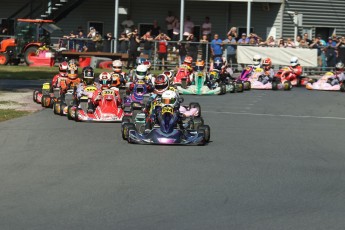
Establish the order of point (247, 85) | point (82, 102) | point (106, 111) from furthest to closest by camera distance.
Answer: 1. point (247, 85)
2. point (82, 102)
3. point (106, 111)

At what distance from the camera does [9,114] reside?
17797mm

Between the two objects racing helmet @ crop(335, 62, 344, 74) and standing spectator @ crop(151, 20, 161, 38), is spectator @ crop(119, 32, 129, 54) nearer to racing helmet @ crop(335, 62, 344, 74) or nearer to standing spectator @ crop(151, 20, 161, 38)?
standing spectator @ crop(151, 20, 161, 38)

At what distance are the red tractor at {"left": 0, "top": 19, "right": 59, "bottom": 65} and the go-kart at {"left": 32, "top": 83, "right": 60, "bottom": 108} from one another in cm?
1417

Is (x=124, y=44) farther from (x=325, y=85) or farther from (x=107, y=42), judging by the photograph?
(x=325, y=85)

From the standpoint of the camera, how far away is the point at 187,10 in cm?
4012

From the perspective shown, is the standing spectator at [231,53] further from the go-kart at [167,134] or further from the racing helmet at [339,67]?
the go-kart at [167,134]

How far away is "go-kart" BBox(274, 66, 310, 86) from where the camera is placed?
2903cm

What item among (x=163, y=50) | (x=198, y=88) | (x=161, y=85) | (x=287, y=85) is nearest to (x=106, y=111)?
(x=161, y=85)

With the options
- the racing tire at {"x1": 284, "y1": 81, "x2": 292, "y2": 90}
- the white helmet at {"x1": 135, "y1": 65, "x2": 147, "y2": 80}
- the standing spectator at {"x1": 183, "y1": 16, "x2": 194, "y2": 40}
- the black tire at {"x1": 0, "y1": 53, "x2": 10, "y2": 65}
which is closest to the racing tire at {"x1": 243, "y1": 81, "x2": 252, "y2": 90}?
the racing tire at {"x1": 284, "y1": 81, "x2": 292, "y2": 90}

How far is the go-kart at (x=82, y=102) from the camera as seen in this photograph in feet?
56.4

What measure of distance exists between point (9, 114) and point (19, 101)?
2982 millimetres

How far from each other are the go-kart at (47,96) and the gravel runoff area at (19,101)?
5.7 inches

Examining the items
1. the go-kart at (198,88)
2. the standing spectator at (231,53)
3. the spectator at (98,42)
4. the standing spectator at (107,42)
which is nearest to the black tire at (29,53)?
the spectator at (98,42)

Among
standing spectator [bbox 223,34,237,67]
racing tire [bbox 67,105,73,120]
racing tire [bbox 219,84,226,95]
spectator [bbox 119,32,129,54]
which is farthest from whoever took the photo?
spectator [bbox 119,32,129,54]
